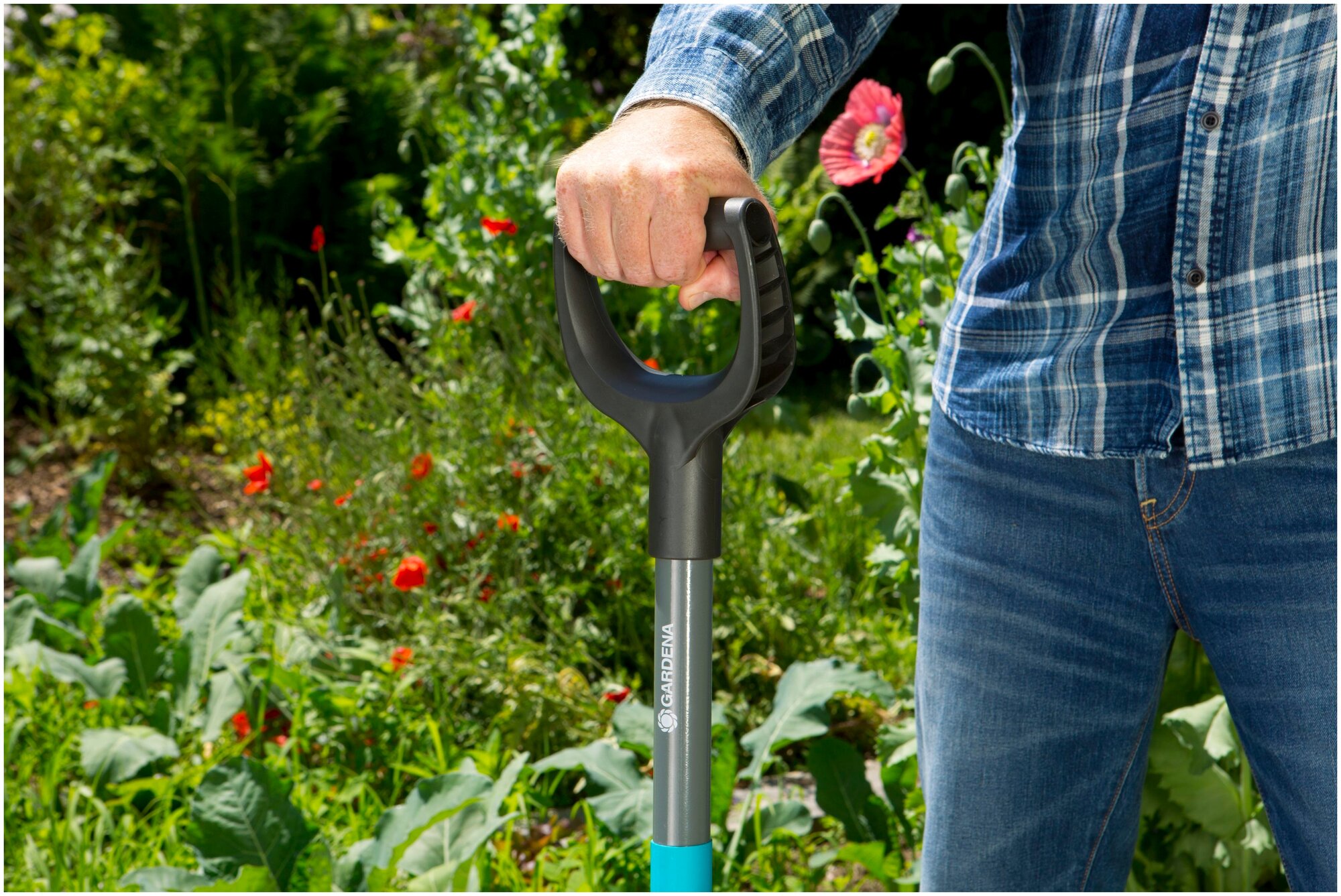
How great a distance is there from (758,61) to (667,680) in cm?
49

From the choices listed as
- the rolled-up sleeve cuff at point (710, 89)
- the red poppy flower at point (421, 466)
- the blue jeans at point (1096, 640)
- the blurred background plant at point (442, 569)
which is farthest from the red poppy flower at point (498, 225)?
the rolled-up sleeve cuff at point (710, 89)

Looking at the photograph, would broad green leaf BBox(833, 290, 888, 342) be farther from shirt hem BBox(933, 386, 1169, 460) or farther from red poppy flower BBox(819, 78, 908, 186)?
shirt hem BBox(933, 386, 1169, 460)

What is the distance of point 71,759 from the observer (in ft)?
7.95

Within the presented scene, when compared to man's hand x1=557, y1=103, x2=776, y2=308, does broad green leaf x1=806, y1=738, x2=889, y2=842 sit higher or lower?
lower

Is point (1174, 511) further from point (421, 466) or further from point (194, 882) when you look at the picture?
point (421, 466)

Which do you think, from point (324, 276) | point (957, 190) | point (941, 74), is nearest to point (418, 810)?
point (957, 190)

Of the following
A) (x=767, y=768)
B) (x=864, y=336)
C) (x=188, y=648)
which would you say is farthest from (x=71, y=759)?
(x=864, y=336)

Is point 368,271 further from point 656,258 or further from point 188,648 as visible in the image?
point 656,258

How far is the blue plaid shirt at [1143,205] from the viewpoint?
97 centimetres

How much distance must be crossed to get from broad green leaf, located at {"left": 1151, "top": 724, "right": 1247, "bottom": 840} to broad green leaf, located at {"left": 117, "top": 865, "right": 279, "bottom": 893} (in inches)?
52.1

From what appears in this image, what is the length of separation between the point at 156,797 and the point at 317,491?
101 centimetres

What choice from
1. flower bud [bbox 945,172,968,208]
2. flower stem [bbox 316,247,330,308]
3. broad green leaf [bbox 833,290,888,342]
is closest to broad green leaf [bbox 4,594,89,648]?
flower stem [bbox 316,247,330,308]

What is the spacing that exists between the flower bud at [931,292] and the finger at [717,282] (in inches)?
42.6

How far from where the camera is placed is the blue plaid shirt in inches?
38.3
